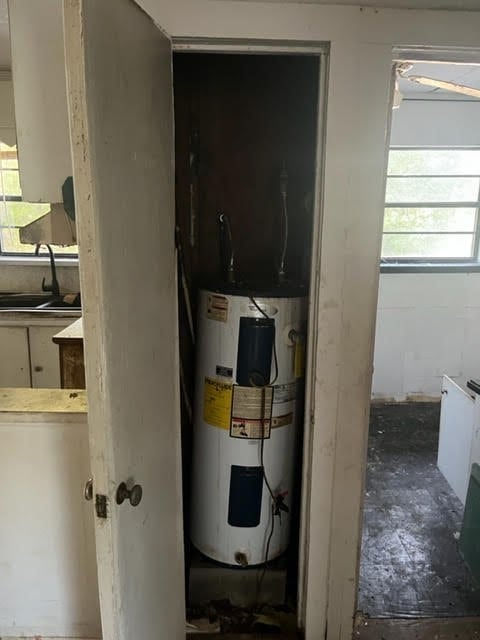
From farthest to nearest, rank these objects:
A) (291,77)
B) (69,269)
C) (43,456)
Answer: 1. (69,269)
2. (291,77)
3. (43,456)

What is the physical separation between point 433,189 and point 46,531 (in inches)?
142

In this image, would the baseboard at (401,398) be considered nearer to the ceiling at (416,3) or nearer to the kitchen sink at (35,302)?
the kitchen sink at (35,302)

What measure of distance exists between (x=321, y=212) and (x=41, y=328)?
7.32 feet

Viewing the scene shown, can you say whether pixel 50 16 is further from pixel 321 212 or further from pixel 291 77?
pixel 291 77

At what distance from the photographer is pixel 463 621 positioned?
73.1 inches

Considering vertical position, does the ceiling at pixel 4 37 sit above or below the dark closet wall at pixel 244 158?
above

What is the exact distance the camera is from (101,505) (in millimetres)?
932

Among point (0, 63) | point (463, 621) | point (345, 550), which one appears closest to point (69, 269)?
point (0, 63)

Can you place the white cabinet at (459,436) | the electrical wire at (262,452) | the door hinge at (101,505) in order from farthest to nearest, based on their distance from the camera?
the white cabinet at (459,436)
the electrical wire at (262,452)
the door hinge at (101,505)

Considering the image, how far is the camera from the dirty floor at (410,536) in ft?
6.42

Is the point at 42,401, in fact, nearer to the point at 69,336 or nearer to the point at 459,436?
the point at 69,336

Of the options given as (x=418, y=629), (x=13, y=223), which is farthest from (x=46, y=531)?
(x=13, y=223)

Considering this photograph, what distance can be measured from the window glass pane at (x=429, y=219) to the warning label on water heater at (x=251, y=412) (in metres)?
2.64

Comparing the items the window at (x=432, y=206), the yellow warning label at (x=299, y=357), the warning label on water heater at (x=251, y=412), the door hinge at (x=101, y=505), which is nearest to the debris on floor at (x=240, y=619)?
the warning label on water heater at (x=251, y=412)
